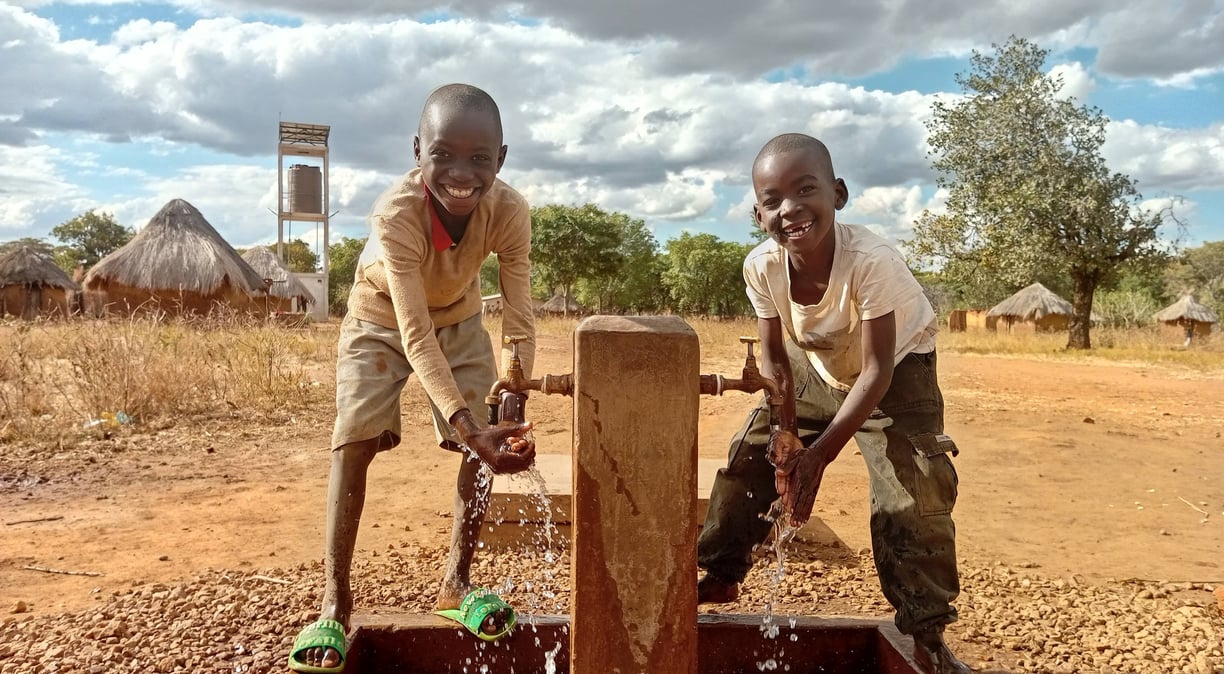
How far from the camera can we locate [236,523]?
3848 mm

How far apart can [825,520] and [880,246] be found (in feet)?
7.17

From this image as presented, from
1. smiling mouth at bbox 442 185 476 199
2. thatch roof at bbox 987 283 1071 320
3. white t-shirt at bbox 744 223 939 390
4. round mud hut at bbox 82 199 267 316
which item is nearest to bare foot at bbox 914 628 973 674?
white t-shirt at bbox 744 223 939 390

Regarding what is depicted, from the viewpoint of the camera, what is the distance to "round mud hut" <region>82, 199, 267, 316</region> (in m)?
15.9

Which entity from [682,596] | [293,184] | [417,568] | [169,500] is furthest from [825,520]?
[293,184]

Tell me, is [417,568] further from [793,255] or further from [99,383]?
[99,383]

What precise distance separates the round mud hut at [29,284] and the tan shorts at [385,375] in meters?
20.3

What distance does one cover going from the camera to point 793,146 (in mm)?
2018

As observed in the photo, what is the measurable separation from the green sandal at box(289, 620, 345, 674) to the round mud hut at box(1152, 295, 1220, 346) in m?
22.0

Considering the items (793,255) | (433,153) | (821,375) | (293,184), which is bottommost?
(821,375)

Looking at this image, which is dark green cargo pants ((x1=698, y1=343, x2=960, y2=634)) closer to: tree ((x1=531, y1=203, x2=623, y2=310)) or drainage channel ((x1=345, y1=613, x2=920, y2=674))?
drainage channel ((x1=345, y1=613, x2=920, y2=674))

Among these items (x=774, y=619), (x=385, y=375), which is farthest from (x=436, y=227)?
(x=774, y=619)

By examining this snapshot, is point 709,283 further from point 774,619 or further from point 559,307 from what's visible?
point 774,619

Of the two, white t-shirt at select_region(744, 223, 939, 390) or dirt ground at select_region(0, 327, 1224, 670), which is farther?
dirt ground at select_region(0, 327, 1224, 670)

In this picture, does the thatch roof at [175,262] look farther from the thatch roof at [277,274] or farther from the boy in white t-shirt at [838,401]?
the boy in white t-shirt at [838,401]
